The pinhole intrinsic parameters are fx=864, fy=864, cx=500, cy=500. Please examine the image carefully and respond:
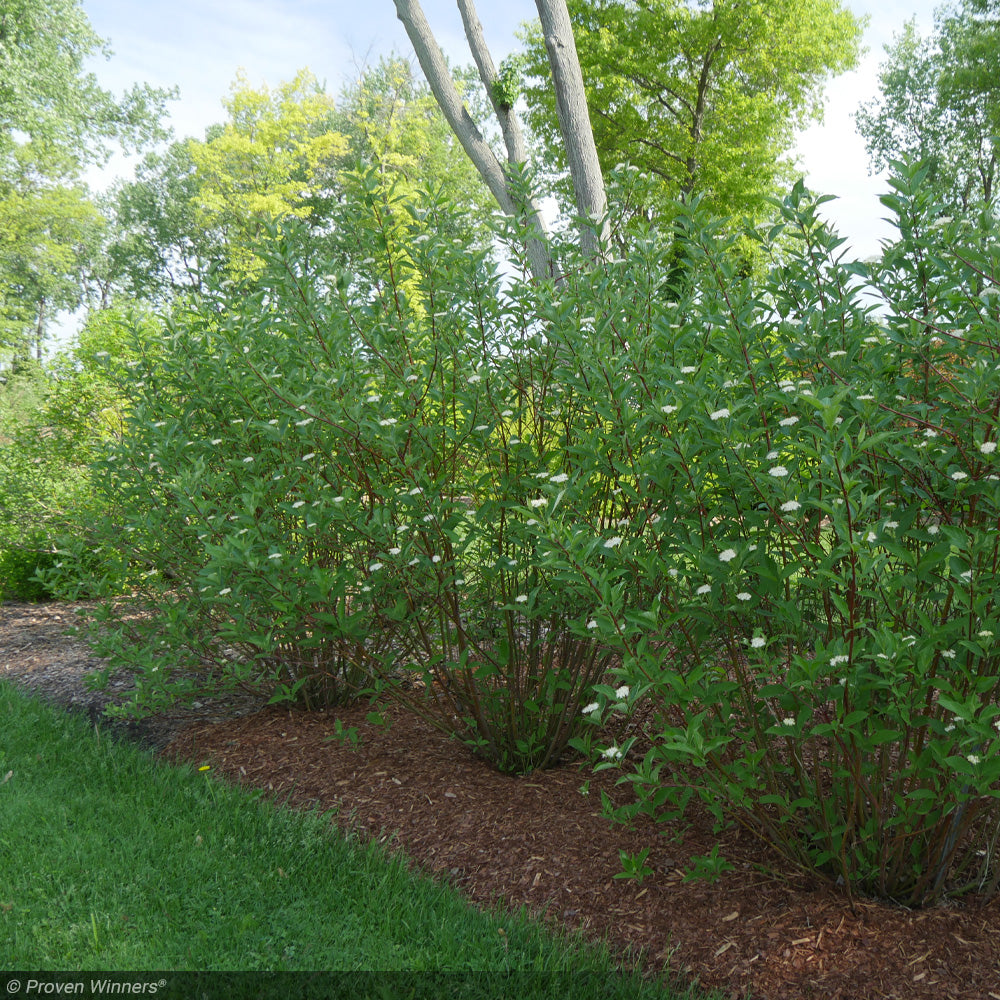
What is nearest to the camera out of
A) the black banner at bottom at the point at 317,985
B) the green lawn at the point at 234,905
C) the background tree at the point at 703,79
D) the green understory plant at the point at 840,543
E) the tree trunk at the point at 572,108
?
the green understory plant at the point at 840,543

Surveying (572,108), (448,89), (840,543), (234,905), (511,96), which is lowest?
(234,905)

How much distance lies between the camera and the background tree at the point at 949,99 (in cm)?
2311

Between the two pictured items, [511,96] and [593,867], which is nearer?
[593,867]

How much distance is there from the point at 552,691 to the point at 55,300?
4027 centimetres

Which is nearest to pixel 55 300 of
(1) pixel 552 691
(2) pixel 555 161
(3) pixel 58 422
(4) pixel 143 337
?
(2) pixel 555 161

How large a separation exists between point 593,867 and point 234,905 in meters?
1.24

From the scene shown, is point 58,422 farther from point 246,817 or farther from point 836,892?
point 836,892

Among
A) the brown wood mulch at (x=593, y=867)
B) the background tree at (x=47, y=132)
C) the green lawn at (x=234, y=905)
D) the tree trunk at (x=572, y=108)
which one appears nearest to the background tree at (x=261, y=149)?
the background tree at (x=47, y=132)

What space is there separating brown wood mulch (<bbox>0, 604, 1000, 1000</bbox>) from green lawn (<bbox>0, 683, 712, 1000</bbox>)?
19cm

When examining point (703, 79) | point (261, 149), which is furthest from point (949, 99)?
point (261, 149)

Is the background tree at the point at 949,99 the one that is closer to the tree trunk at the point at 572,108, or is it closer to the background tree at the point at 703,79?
the background tree at the point at 703,79

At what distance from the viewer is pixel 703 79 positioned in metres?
18.1

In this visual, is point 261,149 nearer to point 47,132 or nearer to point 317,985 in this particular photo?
point 47,132

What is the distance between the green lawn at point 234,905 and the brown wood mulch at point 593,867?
186mm
